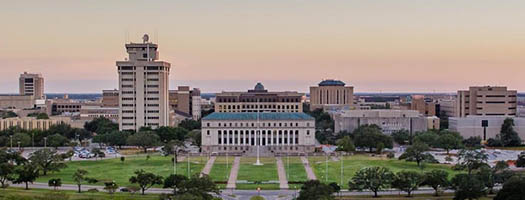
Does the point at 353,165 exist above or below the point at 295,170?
above

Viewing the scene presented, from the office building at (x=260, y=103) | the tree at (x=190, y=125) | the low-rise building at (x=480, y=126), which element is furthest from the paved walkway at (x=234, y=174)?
the office building at (x=260, y=103)

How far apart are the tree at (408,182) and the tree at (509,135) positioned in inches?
2647

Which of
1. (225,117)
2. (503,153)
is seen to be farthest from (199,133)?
(503,153)

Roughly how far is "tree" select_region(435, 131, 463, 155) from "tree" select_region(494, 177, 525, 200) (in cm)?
6190

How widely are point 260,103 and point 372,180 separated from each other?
4330 inches

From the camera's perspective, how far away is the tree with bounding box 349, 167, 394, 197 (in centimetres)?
6788

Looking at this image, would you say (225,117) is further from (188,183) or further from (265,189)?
(188,183)

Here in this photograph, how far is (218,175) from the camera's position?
284 feet

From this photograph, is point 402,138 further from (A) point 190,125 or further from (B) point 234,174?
(B) point 234,174

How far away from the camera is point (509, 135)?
130m

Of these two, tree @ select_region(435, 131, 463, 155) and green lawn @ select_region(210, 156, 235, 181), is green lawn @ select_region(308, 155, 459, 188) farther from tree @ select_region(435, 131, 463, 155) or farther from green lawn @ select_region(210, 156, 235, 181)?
tree @ select_region(435, 131, 463, 155)

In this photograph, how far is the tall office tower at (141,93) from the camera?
472 feet

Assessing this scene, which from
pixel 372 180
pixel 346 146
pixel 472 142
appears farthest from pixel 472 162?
pixel 472 142

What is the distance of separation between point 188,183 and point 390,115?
93360 millimetres
